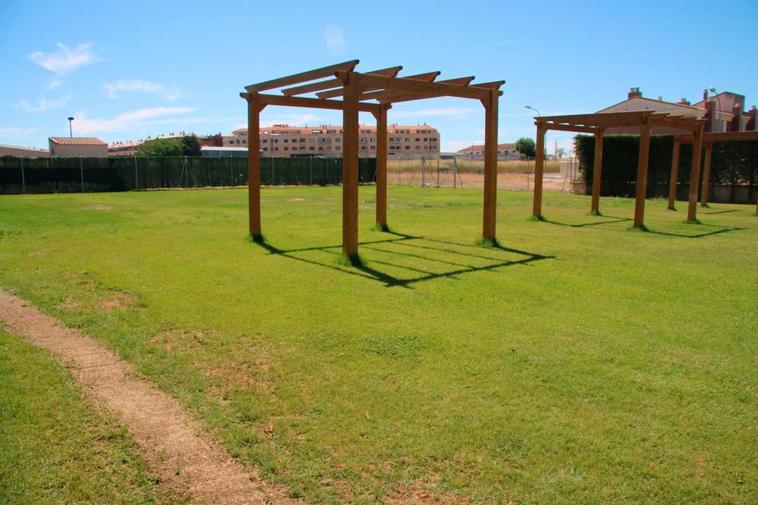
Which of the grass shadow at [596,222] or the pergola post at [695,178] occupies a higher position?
the pergola post at [695,178]

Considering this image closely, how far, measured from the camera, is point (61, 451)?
353 cm

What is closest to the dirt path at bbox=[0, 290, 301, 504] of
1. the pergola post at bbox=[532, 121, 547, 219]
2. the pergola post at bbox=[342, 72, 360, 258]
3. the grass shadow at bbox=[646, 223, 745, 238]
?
the pergola post at bbox=[342, 72, 360, 258]

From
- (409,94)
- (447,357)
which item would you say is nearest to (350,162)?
(409,94)

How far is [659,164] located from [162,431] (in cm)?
2774

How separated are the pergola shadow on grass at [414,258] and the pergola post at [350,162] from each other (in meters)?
0.41

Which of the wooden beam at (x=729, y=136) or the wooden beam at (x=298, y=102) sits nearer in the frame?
the wooden beam at (x=298, y=102)

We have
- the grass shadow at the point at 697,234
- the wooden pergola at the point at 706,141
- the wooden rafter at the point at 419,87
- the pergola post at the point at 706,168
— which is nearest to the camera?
the wooden rafter at the point at 419,87

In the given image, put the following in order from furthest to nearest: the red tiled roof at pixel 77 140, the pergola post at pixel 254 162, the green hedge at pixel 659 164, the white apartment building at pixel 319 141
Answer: the white apartment building at pixel 319 141 < the red tiled roof at pixel 77 140 < the green hedge at pixel 659 164 < the pergola post at pixel 254 162

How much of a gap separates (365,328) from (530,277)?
3.48 meters

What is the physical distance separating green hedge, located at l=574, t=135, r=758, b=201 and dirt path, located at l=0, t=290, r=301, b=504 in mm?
26252

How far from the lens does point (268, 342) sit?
18.1 ft

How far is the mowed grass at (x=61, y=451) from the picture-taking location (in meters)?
3.12

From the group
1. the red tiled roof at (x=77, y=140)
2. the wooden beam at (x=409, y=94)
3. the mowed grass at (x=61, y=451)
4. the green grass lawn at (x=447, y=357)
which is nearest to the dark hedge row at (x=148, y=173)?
the green grass lawn at (x=447, y=357)

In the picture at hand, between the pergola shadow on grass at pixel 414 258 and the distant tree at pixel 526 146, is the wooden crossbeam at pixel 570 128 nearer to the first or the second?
the pergola shadow on grass at pixel 414 258
